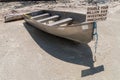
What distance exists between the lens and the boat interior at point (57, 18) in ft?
22.8

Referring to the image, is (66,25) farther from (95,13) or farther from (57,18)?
(95,13)

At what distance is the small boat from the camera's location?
5.49 metres

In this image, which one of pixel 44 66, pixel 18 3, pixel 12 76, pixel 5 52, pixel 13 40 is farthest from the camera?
pixel 18 3

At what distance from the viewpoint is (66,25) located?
6762 millimetres

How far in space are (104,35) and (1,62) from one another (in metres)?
3.60

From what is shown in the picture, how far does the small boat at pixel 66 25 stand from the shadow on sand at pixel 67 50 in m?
0.34

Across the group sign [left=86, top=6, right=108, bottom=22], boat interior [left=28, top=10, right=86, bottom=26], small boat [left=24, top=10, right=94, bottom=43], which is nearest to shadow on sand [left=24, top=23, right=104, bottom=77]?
small boat [left=24, top=10, right=94, bottom=43]

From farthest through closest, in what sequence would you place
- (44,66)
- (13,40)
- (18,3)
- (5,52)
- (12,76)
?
(18,3) < (13,40) < (5,52) < (44,66) < (12,76)

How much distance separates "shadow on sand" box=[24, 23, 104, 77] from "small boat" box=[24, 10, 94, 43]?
1.12 feet

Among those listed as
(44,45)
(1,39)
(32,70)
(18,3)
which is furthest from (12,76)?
(18,3)

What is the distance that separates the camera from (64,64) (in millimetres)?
5598

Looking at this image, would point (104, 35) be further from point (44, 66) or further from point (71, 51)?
point (44, 66)

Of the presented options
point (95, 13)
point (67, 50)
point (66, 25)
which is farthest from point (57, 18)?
point (95, 13)

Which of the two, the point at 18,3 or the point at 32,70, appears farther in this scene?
the point at 18,3
